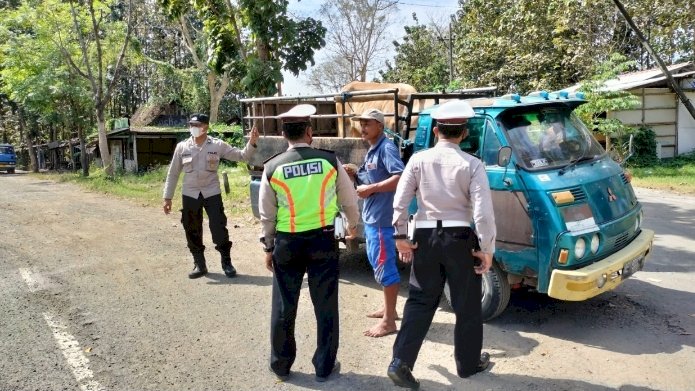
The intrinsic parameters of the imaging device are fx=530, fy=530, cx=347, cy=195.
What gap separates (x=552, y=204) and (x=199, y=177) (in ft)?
12.6

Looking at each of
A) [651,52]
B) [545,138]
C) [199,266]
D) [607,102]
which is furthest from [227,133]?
[545,138]

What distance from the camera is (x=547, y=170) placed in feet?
14.1

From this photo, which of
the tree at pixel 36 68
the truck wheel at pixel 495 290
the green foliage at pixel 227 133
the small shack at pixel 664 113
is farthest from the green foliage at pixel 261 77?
the tree at pixel 36 68

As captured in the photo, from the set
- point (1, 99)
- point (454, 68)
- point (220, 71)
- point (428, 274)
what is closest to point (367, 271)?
point (428, 274)

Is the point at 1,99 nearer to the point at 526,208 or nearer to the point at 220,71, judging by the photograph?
the point at 220,71

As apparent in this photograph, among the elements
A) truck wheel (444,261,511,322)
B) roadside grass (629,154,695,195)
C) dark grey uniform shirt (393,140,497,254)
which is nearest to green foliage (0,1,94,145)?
roadside grass (629,154,695,195)

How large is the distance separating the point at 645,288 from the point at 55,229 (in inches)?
365

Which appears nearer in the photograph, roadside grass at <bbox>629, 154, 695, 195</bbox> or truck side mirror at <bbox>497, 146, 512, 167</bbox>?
truck side mirror at <bbox>497, 146, 512, 167</bbox>

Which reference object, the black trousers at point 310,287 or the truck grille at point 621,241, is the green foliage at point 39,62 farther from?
the truck grille at point 621,241

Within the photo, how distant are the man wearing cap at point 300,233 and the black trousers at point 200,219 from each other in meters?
2.65

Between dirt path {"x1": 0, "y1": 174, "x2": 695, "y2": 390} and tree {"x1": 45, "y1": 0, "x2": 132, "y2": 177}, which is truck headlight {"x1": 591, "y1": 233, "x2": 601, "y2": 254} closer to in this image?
dirt path {"x1": 0, "y1": 174, "x2": 695, "y2": 390}

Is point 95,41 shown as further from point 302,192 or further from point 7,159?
point 302,192

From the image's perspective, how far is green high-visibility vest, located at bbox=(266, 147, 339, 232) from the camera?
3.58m

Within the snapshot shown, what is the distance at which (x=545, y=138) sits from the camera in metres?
4.55
